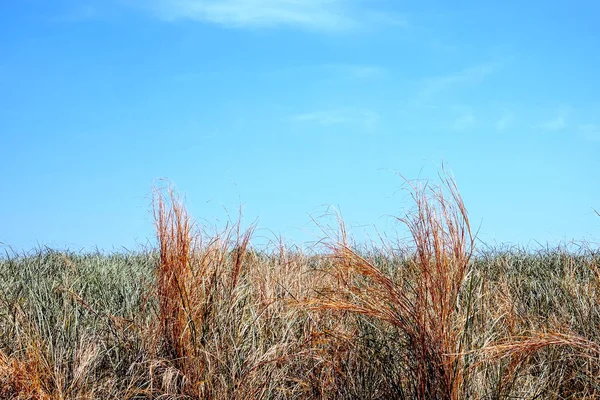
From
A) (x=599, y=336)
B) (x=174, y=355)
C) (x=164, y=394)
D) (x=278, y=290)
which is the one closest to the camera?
(x=164, y=394)

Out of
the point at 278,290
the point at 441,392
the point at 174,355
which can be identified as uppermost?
the point at 278,290

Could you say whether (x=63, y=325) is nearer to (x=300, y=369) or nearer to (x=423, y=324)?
(x=300, y=369)

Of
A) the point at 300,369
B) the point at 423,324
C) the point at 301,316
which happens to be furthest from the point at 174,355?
the point at 423,324

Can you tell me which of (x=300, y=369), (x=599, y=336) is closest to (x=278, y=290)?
(x=300, y=369)

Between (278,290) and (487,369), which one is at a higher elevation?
(278,290)

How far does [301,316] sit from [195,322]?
3.46ft

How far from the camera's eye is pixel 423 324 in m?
2.94

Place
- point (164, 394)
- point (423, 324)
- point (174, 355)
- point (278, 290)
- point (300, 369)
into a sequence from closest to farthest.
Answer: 1. point (423, 324)
2. point (164, 394)
3. point (174, 355)
4. point (300, 369)
5. point (278, 290)

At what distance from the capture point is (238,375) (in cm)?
344

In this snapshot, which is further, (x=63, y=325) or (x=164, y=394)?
(x=63, y=325)

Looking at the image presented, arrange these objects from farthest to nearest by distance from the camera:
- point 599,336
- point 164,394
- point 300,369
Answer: point 599,336 < point 300,369 < point 164,394

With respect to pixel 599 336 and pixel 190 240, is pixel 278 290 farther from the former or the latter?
pixel 599 336

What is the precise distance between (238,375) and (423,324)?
1.06 metres

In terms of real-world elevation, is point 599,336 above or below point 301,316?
below
